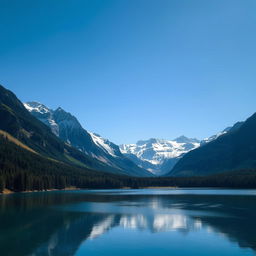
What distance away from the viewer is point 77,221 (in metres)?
72.0

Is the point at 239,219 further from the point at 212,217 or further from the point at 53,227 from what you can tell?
the point at 53,227

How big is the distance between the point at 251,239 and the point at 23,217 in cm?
5201

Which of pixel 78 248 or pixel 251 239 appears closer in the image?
pixel 78 248

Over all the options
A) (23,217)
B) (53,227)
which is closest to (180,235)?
(53,227)

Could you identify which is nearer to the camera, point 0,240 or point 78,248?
point 78,248

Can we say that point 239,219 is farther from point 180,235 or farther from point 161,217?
point 180,235

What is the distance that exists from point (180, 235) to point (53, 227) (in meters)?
25.4

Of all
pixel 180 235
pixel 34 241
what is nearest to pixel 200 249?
pixel 180 235

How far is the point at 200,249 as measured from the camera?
46500 millimetres

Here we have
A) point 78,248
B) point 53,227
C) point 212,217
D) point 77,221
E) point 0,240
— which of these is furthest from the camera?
point 212,217

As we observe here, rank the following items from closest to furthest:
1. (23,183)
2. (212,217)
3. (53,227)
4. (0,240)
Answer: (0,240) < (53,227) < (212,217) < (23,183)

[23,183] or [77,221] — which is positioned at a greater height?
[23,183]

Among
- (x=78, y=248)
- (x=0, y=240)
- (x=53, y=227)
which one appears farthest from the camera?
(x=53, y=227)

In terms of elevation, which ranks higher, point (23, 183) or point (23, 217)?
point (23, 183)
